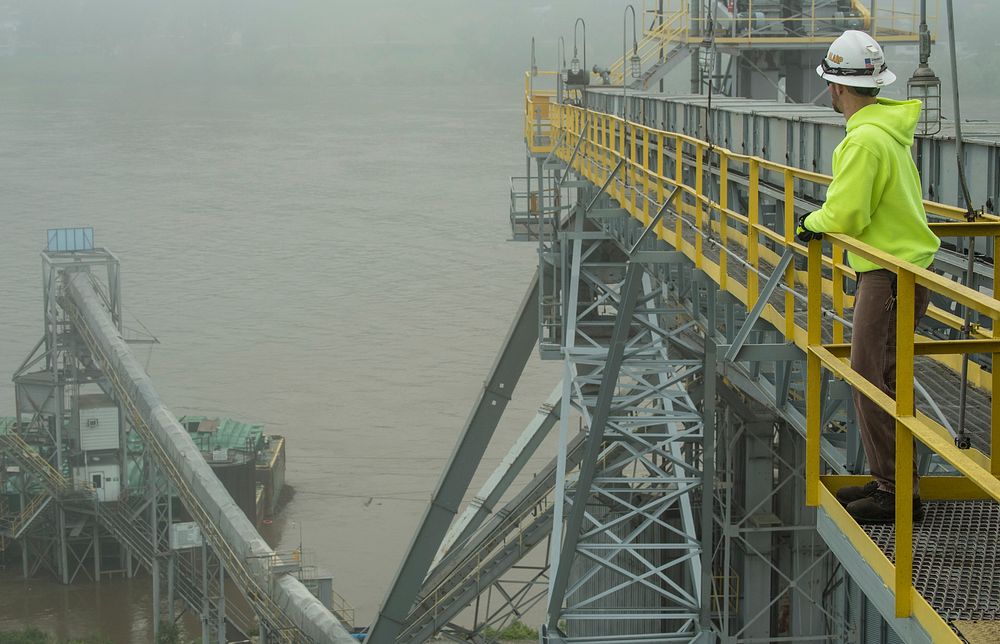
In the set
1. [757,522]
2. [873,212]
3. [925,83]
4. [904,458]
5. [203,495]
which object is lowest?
[203,495]

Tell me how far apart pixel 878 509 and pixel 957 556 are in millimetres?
394

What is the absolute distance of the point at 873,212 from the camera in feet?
19.1

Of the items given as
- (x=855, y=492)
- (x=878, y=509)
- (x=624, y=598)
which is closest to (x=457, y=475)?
(x=624, y=598)

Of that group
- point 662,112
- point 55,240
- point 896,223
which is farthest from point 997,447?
point 55,240

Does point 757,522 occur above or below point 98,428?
above

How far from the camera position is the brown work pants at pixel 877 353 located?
18.3ft

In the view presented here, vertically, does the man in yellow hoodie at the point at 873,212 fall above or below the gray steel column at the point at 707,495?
above

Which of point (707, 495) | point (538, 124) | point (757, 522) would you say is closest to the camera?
point (707, 495)

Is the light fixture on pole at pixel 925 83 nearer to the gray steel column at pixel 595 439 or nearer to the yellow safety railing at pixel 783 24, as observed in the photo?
the gray steel column at pixel 595 439

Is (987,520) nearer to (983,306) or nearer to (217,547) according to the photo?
(983,306)

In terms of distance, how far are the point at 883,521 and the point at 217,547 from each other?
27344 millimetres

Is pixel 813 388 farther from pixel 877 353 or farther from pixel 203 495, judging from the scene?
pixel 203 495

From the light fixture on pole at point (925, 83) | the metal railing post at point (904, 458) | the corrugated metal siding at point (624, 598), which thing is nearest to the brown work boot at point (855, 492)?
the metal railing post at point (904, 458)

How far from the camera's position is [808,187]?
11336mm
